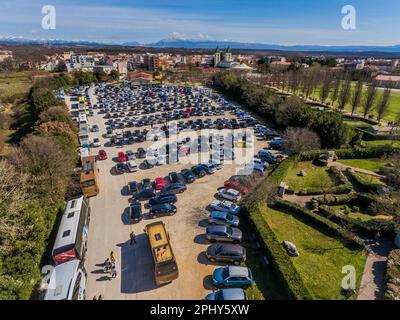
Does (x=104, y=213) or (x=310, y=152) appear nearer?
(x=104, y=213)

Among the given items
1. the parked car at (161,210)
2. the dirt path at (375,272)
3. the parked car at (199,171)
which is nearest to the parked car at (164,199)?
the parked car at (161,210)

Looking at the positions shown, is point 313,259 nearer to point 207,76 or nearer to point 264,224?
point 264,224

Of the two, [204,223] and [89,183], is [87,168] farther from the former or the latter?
[204,223]

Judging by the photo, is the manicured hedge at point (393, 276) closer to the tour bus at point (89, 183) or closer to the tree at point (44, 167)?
the tour bus at point (89, 183)

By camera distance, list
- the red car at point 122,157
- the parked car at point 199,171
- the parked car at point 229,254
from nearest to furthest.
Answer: the parked car at point 229,254, the parked car at point 199,171, the red car at point 122,157

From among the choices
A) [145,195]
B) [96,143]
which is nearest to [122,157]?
[96,143]

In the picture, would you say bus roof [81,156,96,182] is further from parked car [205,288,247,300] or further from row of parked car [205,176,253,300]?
parked car [205,288,247,300]

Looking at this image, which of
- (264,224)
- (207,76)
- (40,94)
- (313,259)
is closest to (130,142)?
(264,224)
